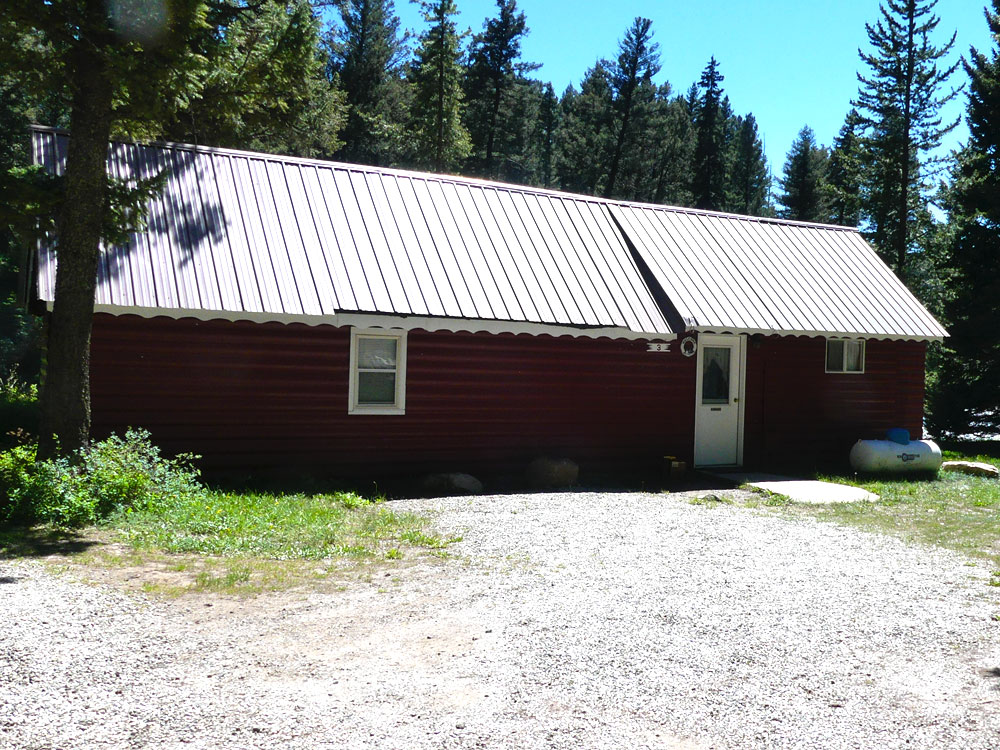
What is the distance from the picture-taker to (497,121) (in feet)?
149

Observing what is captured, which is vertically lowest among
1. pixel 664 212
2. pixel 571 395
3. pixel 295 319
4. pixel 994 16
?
pixel 571 395

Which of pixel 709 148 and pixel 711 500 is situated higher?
pixel 709 148

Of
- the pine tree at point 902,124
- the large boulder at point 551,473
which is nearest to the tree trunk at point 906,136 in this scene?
the pine tree at point 902,124

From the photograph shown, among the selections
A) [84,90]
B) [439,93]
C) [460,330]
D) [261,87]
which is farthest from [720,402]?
[439,93]

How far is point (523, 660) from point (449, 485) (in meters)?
7.03

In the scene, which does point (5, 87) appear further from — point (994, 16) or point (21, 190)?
point (994, 16)

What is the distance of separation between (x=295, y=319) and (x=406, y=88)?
130ft

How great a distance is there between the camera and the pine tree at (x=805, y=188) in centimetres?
5781


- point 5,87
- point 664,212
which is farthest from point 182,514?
point 5,87

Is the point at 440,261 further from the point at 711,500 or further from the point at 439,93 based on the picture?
the point at 439,93

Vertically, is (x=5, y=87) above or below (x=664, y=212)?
above

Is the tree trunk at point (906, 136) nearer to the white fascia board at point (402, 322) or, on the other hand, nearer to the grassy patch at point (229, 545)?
the white fascia board at point (402, 322)

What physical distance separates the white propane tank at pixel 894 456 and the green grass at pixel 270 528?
9.09 metres

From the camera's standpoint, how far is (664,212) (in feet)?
58.1
